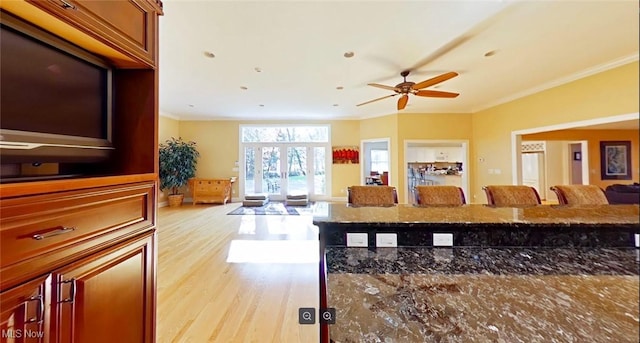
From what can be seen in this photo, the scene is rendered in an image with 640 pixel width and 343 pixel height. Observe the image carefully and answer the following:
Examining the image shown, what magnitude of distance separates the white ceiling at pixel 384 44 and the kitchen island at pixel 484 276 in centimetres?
185

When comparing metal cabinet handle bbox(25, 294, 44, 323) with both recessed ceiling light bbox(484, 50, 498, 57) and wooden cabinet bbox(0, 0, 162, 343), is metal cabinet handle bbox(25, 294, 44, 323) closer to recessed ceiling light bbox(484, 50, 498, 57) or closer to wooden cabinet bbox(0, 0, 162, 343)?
wooden cabinet bbox(0, 0, 162, 343)

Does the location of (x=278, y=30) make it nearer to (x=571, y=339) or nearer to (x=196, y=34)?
(x=196, y=34)

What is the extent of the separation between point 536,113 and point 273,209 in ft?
19.0

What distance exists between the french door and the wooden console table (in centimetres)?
74

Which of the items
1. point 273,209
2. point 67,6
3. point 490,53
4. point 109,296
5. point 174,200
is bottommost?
point 273,209

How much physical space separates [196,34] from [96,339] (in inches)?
110

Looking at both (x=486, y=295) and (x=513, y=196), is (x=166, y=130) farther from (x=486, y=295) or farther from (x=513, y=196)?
(x=486, y=295)

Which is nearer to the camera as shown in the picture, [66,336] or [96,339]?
[66,336]

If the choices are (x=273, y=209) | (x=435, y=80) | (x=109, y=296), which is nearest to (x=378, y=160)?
(x=273, y=209)

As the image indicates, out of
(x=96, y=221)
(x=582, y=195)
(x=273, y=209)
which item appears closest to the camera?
(x=96, y=221)

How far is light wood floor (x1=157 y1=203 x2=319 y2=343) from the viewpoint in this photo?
5.55 feet

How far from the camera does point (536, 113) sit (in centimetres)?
448

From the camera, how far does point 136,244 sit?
3.59 ft

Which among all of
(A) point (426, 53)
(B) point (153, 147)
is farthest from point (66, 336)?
(A) point (426, 53)
